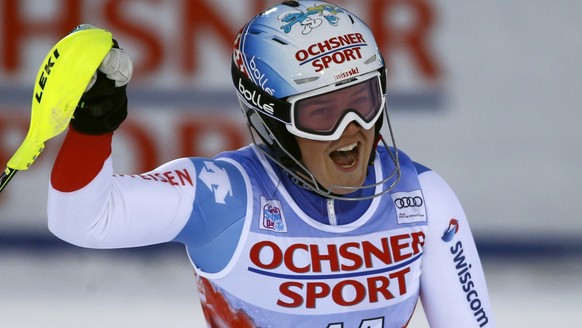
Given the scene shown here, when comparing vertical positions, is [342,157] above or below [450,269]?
above

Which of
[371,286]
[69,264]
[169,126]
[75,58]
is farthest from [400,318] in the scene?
[169,126]

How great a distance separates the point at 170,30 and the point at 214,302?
3248mm

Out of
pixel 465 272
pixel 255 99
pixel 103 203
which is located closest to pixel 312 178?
pixel 255 99

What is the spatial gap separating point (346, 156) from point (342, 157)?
13 millimetres

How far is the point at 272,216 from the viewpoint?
3.73 m

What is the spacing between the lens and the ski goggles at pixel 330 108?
367 centimetres

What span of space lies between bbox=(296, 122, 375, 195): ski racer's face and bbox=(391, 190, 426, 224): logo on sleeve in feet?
0.67

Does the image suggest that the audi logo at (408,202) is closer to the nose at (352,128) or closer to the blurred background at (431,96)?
the nose at (352,128)

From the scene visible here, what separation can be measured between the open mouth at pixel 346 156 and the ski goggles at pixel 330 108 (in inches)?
3.4

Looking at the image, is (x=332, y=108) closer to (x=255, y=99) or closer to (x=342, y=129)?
(x=342, y=129)

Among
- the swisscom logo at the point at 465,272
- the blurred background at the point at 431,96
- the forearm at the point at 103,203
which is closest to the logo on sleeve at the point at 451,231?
the swisscom logo at the point at 465,272

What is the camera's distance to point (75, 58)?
298cm

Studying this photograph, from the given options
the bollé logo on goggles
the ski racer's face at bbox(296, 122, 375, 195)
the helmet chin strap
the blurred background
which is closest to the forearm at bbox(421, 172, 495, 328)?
the helmet chin strap

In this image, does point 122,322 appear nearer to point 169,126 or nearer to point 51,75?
point 169,126
